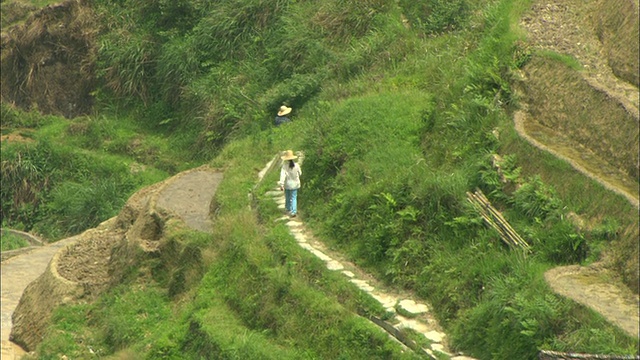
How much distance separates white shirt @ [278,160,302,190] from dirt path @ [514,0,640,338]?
282 centimetres

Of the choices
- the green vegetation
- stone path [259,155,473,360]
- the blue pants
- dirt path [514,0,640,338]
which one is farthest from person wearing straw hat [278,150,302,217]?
dirt path [514,0,640,338]

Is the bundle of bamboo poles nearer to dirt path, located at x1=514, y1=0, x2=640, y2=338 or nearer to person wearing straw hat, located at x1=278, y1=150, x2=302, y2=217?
dirt path, located at x1=514, y1=0, x2=640, y2=338

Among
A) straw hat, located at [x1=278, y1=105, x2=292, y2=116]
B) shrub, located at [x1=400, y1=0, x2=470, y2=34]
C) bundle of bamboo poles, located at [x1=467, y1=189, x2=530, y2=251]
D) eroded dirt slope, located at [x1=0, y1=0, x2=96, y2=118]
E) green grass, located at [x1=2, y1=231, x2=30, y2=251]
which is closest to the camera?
bundle of bamboo poles, located at [x1=467, y1=189, x2=530, y2=251]

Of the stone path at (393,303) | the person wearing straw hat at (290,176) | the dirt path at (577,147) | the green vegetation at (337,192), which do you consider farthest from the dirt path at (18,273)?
the dirt path at (577,147)

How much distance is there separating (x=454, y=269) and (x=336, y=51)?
916 cm

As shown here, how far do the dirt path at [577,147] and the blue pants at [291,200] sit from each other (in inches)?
118

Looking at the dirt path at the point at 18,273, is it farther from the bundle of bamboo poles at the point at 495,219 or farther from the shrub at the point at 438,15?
the bundle of bamboo poles at the point at 495,219

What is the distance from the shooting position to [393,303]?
531 inches

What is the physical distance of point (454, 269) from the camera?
13.3m

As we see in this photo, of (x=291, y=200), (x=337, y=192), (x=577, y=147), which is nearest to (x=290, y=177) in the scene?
(x=291, y=200)

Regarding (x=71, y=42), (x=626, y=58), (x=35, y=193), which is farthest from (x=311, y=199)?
(x=71, y=42)

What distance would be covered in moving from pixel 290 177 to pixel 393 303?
2.91 meters

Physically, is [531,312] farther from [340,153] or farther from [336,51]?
[336,51]

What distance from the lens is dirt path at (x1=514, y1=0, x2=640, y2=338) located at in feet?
37.4
